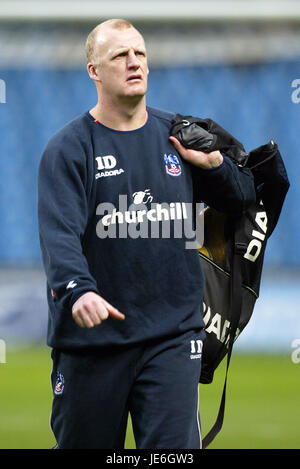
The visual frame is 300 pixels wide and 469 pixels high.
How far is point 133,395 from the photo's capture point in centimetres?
329

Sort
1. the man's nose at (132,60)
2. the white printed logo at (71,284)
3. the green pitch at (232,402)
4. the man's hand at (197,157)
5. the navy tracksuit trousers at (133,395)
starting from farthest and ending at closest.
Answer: the green pitch at (232,402)
the man's hand at (197,157)
the man's nose at (132,60)
the navy tracksuit trousers at (133,395)
the white printed logo at (71,284)

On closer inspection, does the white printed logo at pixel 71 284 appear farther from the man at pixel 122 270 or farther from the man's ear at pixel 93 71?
the man's ear at pixel 93 71

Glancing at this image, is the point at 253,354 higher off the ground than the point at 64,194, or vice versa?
the point at 64,194

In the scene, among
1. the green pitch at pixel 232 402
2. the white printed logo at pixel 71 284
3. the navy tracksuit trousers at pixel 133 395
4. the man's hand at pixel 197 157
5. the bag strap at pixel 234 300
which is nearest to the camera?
the white printed logo at pixel 71 284

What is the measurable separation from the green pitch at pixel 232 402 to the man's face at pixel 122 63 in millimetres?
2375

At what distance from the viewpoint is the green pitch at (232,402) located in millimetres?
5227

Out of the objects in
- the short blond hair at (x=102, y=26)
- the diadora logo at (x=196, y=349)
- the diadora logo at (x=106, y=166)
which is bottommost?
the diadora logo at (x=196, y=349)

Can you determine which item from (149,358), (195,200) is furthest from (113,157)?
(149,358)

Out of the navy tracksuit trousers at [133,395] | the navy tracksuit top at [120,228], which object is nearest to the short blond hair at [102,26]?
the navy tracksuit top at [120,228]

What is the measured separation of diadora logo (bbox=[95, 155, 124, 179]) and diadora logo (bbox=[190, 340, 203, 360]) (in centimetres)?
66
